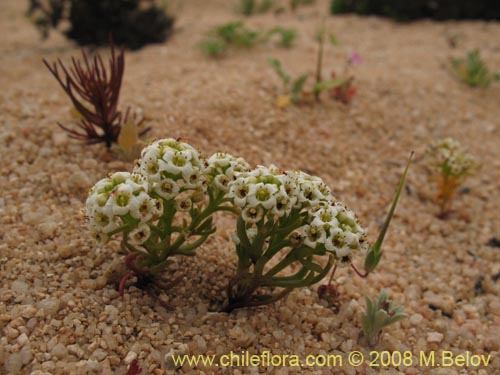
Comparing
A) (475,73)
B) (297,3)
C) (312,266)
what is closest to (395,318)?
(312,266)

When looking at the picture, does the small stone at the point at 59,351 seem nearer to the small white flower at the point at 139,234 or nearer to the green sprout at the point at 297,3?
the small white flower at the point at 139,234

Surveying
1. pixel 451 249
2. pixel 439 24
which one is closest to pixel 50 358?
pixel 451 249

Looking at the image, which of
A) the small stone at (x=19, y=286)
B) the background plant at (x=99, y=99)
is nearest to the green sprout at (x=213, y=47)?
the background plant at (x=99, y=99)

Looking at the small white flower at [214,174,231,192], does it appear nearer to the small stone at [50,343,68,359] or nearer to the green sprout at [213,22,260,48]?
the small stone at [50,343,68,359]

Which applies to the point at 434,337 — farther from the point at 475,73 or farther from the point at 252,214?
the point at 475,73

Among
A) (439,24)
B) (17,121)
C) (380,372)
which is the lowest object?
(380,372)

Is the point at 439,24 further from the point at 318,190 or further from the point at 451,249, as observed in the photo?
the point at 318,190
